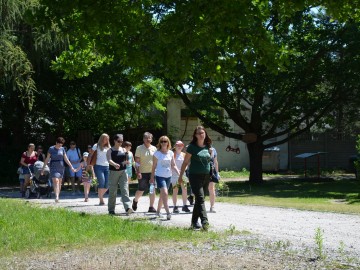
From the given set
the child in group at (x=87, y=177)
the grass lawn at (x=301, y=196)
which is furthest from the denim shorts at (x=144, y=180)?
the grass lawn at (x=301, y=196)

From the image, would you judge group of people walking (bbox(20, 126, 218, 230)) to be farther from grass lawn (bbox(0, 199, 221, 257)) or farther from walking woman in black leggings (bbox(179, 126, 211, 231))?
grass lawn (bbox(0, 199, 221, 257))

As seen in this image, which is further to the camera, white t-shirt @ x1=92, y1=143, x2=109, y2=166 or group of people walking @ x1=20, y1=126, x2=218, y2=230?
white t-shirt @ x1=92, y1=143, x2=109, y2=166

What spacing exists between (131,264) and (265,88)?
694 inches

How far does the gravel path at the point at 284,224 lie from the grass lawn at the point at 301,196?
1.41 metres

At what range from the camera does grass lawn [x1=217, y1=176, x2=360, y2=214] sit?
16.2 m

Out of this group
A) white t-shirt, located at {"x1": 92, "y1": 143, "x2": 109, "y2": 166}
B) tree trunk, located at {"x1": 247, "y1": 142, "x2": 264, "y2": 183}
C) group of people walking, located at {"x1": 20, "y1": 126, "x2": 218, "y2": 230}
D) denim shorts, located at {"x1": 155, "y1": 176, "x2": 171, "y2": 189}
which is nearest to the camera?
group of people walking, located at {"x1": 20, "y1": 126, "x2": 218, "y2": 230}

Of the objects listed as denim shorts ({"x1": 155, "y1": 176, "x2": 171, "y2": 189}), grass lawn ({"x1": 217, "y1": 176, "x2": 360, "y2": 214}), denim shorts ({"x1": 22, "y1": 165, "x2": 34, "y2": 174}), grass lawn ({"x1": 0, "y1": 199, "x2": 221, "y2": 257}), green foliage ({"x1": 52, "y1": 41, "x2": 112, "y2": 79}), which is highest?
green foliage ({"x1": 52, "y1": 41, "x2": 112, "y2": 79})

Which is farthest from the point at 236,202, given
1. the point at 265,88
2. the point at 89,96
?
the point at 89,96

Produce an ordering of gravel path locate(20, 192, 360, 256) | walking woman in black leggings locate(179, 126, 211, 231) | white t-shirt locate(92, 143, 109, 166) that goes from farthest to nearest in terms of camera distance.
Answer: white t-shirt locate(92, 143, 109, 166), walking woman in black leggings locate(179, 126, 211, 231), gravel path locate(20, 192, 360, 256)

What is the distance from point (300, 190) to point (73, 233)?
14573 millimetres

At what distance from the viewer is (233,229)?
10539 millimetres

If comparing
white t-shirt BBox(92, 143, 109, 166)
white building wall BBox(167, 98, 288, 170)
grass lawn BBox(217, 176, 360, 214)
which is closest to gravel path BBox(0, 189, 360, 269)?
white t-shirt BBox(92, 143, 109, 166)

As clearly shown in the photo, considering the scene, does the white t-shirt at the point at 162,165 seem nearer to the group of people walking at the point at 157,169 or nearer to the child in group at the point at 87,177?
the group of people walking at the point at 157,169

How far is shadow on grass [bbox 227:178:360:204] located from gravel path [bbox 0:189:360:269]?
4499mm
